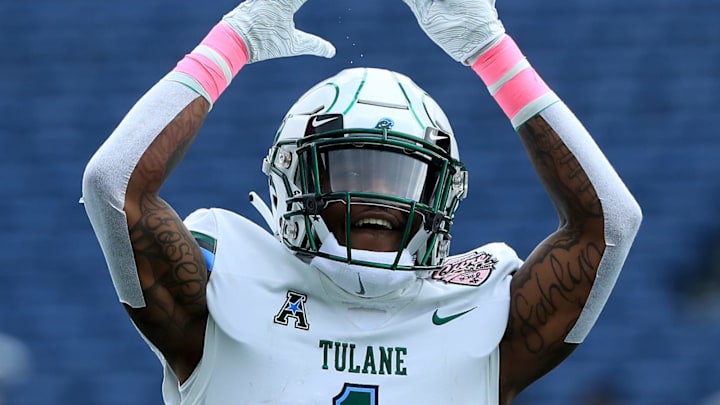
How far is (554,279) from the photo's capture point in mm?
2023

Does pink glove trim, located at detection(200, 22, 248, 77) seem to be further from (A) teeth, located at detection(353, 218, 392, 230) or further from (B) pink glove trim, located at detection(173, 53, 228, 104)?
(A) teeth, located at detection(353, 218, 392, 230)

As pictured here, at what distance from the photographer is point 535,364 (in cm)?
204

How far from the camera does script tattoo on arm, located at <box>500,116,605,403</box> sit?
2.02 meters

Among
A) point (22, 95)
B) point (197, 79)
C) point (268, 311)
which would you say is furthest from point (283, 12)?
point (22, 95)

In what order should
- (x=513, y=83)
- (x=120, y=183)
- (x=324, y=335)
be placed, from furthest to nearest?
(x=513, y=83) → (x=324, y=335) → (x=120, y=183)

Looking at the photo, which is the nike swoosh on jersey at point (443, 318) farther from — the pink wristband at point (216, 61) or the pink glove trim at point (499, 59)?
Answer: the pink wristband at point (216, 61)

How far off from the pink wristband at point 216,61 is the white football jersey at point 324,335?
8.6 inches

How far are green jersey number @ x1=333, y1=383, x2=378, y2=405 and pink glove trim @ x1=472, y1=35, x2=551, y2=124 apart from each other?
0.50 metres

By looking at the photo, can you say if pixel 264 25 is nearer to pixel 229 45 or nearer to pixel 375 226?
pixel 229 45

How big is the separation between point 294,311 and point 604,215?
507 millimetres

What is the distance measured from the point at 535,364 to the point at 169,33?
3245mm

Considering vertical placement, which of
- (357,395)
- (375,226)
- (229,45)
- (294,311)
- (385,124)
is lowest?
(357,395)

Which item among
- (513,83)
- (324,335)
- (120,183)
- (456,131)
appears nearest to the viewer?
(120,183)

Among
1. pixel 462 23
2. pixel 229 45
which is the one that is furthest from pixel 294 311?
pixel 462 23
